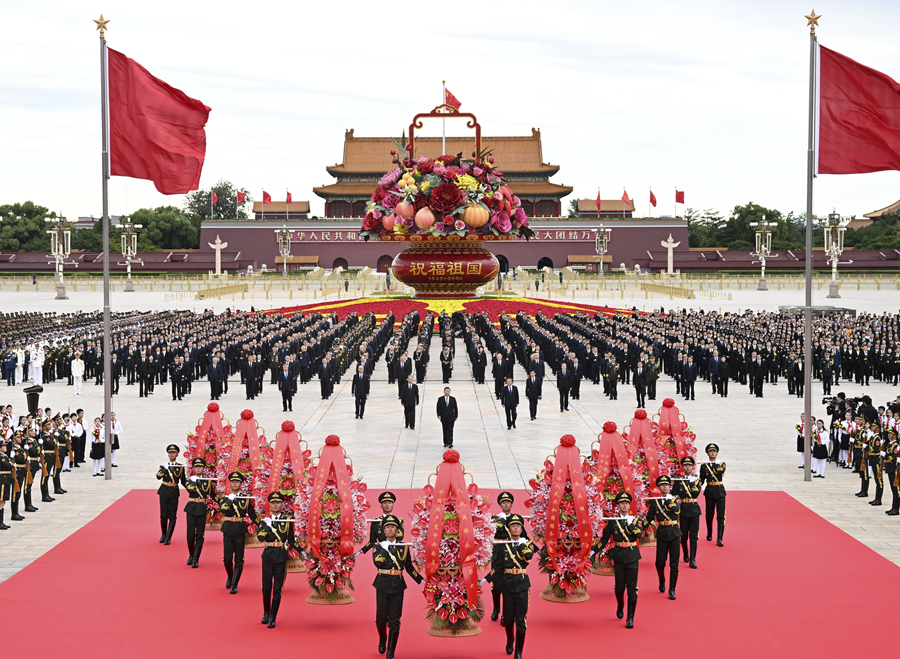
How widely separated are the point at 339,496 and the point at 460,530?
1455mm

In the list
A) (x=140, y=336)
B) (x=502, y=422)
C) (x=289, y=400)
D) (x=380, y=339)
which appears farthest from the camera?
(x=380, y=339)

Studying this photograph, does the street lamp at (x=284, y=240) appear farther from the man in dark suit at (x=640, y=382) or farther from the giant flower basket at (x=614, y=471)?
the giant flower basket at (x=614, y=471)

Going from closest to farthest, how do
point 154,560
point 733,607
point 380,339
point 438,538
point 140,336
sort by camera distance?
point 438,538
point 733,607
point 154,560
point 140,336
point 380,339

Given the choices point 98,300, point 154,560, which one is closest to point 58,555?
point 154,560

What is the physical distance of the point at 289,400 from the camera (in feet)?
65.3

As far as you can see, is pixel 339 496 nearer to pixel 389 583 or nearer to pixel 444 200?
pixel 389 583

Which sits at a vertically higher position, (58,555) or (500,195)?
(500,195)

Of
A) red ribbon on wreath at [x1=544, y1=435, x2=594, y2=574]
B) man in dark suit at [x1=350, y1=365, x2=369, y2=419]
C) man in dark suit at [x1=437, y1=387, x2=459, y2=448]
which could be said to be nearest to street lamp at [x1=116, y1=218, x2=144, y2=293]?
man in dark suit at [x1=350, y1=365, x2=369, y2=419]

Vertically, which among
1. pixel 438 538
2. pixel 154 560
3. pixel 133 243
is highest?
pixel 133 243

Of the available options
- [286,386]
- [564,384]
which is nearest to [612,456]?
[564,384]

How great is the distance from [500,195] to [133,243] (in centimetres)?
3981

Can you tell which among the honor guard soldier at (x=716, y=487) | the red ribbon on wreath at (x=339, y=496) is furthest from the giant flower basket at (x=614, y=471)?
the red ribbon on wreath at (x=339, y=496)

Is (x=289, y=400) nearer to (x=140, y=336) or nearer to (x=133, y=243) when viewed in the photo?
(x=140, y=336)

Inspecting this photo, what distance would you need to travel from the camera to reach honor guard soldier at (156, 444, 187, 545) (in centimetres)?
1047
